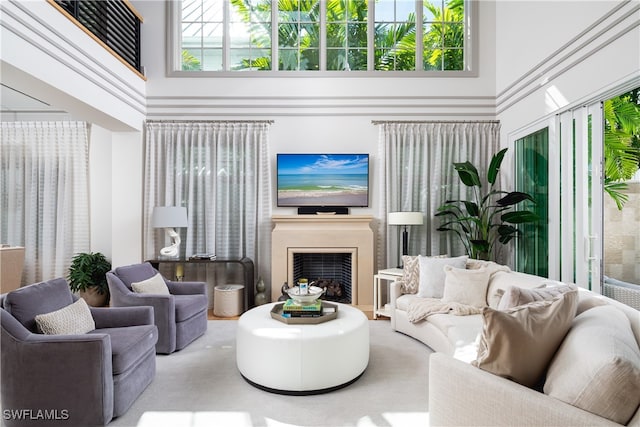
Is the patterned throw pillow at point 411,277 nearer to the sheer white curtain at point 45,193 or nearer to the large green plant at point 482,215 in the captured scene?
the large green plant at point 482,215

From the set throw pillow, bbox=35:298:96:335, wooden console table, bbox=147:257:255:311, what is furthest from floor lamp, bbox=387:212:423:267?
throw pillow, bbox=35:298:96:335

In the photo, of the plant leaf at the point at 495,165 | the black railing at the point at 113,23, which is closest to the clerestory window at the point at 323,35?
the black railing at the point at 113,23

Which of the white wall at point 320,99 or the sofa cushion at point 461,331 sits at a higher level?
the white wall at point 320,99

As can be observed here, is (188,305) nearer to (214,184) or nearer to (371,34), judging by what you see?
(214,184)

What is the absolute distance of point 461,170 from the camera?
4555mm

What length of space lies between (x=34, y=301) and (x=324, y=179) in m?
3.39

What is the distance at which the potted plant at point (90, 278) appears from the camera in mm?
4789

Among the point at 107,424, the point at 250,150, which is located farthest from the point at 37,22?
the point at 107,424

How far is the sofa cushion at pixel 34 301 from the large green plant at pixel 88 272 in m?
2.53

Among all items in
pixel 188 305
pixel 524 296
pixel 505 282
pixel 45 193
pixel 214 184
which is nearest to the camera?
pixel 524 296

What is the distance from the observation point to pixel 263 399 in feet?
8.01

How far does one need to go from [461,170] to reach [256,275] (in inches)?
114

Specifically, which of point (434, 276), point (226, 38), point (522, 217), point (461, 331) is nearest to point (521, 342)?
point (461, 331)

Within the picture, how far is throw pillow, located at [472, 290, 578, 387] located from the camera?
4.97 ft
